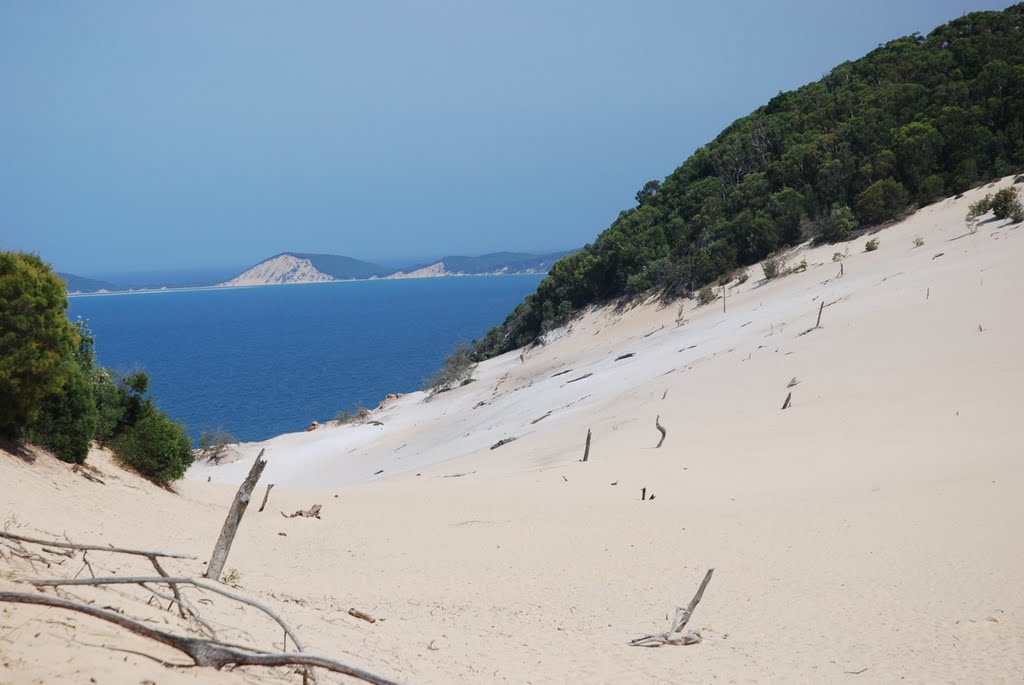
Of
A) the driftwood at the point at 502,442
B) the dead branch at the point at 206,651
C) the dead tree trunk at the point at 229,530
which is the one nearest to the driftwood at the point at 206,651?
the dead branch at the point at 206,651

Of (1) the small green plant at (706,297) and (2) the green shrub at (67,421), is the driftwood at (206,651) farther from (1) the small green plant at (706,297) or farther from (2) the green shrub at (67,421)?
(1) the small green plant at (706,297)

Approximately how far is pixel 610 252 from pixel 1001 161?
86.0ft

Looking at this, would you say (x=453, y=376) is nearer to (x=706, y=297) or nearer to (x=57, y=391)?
(x=706, y=297)

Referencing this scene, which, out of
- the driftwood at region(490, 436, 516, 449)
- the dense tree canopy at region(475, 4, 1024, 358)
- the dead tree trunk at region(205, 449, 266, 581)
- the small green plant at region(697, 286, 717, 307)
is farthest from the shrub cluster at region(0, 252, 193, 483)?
the dense tree canopy at region(475, 4, 1024, 358)

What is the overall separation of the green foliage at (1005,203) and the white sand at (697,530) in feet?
18.7

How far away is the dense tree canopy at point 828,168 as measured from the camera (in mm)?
50656

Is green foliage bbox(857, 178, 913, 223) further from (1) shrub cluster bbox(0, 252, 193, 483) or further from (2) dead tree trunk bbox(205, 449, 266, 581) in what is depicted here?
(2) dead tree trunk bbox(205, 449, 266, 581)

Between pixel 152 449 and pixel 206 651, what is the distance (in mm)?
14469

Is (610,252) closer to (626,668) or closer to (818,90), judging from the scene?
(818,90)

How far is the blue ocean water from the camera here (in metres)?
68.4

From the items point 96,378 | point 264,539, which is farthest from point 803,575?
point 96,378

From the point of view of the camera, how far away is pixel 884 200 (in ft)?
162

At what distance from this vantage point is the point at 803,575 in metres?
11.8

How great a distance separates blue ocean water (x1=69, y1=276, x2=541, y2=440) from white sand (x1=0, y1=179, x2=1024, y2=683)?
36774 millimetres
